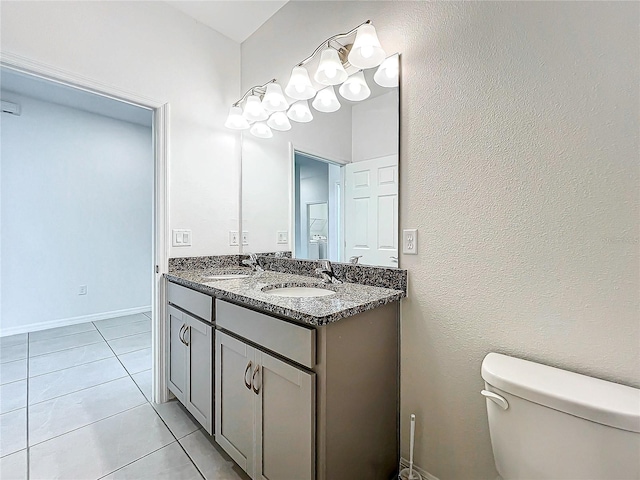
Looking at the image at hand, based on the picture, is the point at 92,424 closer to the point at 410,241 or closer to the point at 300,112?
the point at 410,241

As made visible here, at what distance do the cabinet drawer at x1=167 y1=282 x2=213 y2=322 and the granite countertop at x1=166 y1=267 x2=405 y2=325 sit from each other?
→ 3 centimetres

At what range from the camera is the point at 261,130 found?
7.09ft

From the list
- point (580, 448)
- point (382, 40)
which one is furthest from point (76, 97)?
point (580, 448)

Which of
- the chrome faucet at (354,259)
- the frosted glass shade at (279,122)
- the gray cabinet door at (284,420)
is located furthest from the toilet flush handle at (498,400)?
the frosted glass shade at (279,122)

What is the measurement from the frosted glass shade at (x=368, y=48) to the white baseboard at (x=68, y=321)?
4.07m

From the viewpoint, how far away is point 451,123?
1.21m

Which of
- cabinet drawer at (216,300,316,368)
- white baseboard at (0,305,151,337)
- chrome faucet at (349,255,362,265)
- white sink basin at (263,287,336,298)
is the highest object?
chrome faucet at (349,255,362,265)

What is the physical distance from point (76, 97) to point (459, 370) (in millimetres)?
4192

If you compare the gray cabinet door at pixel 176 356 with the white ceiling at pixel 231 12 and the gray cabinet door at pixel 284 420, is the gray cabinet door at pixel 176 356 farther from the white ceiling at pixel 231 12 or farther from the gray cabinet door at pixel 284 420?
the white ceiling at pixel 231 12

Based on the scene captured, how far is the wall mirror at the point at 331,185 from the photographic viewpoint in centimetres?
145

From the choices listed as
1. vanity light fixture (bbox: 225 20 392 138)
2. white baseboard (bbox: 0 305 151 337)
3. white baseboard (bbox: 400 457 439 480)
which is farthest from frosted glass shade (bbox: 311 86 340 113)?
white baseboard (bbox: 0 305 151 337)

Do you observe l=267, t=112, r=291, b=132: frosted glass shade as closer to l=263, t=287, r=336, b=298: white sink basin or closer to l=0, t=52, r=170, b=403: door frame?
l=0, t=52, r=170, b=403: door frame

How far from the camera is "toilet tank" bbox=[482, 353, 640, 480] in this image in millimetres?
740

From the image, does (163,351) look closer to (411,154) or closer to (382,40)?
(411,154)
